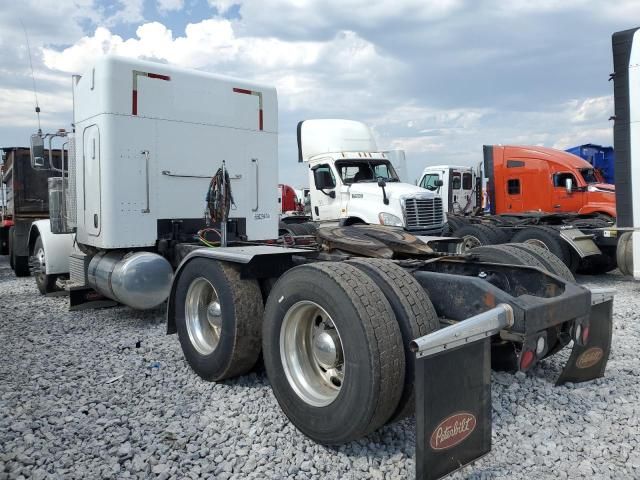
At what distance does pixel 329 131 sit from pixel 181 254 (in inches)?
243

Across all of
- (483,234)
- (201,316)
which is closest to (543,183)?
(483,234)

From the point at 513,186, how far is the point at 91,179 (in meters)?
9.73

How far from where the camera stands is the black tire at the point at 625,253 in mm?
8766

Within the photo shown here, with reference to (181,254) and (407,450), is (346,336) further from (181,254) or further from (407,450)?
(181,254)

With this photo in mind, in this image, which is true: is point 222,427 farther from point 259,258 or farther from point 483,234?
point 483,234

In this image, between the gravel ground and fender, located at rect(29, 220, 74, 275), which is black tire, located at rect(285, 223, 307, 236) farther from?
the gravel ground

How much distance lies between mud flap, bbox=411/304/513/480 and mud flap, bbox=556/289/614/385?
1.24m

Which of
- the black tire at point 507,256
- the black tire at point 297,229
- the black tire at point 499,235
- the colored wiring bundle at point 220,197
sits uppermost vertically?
the colored wiring bundle at point 220,197

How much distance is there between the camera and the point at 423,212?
10648 mm

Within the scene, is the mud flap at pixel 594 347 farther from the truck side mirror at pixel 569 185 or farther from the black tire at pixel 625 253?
the truck side mirror at pixel 569 185

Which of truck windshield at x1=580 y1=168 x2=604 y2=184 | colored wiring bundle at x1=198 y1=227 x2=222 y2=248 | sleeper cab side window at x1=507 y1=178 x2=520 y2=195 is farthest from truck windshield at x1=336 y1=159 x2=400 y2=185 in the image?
colored wiring bundle at x1=198 y1=227 x2=222 y2=248

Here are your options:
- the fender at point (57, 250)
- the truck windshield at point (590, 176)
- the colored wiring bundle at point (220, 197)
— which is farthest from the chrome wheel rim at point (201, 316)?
the truck windshield at point (590, 176)

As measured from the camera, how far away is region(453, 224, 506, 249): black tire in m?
10.7

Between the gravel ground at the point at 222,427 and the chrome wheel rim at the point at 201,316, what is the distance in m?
0.30
